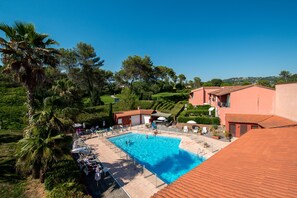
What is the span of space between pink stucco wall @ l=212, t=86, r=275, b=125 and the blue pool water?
995 centimetres

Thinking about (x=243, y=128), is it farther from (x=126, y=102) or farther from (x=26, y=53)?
(x=26, y=53)

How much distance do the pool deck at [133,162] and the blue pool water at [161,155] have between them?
107 centimetres

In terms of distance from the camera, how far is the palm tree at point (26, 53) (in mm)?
8901

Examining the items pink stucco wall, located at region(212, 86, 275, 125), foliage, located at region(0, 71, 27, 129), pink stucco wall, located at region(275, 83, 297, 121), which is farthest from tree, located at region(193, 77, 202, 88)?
foliage, located at region(0, 71, 27, 129)

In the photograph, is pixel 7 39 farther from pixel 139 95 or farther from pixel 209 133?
pixel 139 95

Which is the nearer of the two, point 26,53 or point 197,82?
point 26,53

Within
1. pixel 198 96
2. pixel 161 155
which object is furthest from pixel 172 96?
pixel 161 155

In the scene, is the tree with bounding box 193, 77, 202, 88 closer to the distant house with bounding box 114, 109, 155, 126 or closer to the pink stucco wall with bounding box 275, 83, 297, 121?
the distant house with bounding box 114, 109, 155, 126

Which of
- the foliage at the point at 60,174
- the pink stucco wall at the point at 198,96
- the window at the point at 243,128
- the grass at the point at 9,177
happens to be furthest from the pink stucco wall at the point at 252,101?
the grass at the point at 9,177

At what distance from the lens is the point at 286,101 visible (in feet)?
58.5

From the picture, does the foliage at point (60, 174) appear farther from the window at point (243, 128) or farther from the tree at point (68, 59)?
the tree at point (68, 59)

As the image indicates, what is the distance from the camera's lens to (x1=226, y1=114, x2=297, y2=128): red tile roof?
1663 centimetres

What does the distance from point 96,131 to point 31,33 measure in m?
17.9

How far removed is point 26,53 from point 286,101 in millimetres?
24631
